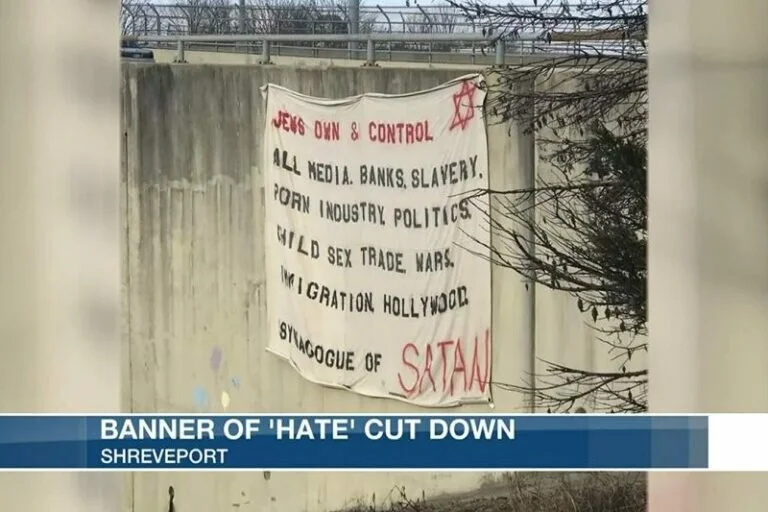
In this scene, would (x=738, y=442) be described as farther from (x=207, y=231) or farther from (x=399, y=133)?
(x=207, y=231)

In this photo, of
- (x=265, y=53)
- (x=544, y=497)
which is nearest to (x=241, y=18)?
(x=265, y=53)

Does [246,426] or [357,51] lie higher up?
[357,51]

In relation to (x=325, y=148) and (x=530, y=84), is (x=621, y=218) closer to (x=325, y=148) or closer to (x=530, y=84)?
(x=530, y=84)

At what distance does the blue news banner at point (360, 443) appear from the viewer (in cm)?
162

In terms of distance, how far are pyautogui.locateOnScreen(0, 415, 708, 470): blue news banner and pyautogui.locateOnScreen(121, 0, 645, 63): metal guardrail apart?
1258mm

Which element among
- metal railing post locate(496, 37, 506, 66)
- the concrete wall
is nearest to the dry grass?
the concrete wall

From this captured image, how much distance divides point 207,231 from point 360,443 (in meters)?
1.62

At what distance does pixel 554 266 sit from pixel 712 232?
104 cm

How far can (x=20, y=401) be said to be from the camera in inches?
64.9

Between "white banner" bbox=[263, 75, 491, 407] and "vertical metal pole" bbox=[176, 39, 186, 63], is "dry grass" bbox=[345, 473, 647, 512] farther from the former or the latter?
"vertical metal pole" bbox=[176, 39, 186, 63]

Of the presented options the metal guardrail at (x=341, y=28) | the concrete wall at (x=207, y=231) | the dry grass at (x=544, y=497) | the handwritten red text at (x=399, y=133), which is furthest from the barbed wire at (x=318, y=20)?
the dry grass at (x=544, y=497)

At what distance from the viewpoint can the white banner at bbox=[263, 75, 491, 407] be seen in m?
2.58

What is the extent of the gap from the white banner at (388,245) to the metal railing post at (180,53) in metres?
0.46

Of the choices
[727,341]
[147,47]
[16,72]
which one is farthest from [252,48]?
[727,341]
